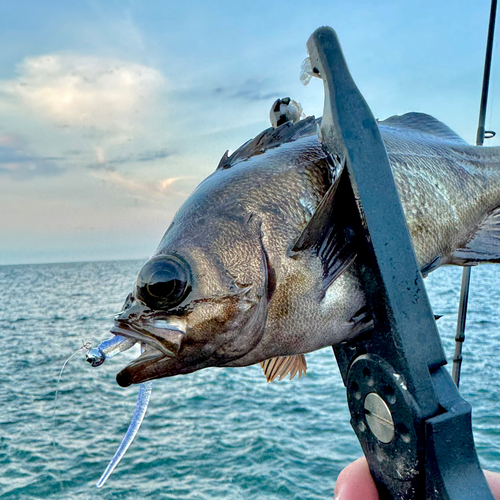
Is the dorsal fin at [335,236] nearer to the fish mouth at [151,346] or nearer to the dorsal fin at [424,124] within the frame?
the fish mouth at [151,346]

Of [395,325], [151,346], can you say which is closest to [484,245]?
[395,325]

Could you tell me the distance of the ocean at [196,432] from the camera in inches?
430

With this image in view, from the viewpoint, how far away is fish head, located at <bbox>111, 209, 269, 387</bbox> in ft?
3.85

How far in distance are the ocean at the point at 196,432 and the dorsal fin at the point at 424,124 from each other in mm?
6801

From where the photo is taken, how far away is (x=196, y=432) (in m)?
13.7

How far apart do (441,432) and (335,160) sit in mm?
680

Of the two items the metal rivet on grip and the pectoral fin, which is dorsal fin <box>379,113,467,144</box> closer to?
the pectoral fin

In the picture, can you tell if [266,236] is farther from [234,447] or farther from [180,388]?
[180,388]

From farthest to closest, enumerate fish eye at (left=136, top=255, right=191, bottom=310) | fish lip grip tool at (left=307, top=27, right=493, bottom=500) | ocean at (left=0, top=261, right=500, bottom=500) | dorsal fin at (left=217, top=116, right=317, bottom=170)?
1. ocean at (left=0, top=261, right=500, bottom=500)
2. dorsal fin at (left=217, top=116, right=317, bottom=170)
3. fish eye at (left=136, top=255, right=191, bottom=310)
4. fish lip grip tool at (left=307, top=27, right=493, bottom=500)

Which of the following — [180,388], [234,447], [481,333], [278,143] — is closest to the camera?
[278,143]

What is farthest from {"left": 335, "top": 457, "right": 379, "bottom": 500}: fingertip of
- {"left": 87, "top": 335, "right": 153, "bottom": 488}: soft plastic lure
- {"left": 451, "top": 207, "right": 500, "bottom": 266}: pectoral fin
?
{"left": 451, "top": 207, "right": 500, "bottom": 266}: pectoral fin

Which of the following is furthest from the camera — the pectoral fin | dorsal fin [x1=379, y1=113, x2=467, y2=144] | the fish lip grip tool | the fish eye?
dorsal fin [x1=379, y1=113, x2=467, y2=144]

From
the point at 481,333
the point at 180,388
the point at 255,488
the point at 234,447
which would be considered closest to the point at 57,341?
the point at 180,388

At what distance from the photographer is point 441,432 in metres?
1.05
